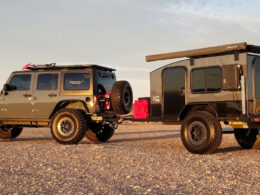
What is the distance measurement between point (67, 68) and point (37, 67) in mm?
1125

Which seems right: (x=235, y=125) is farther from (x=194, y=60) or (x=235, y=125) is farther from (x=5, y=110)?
(x=5, y=110)

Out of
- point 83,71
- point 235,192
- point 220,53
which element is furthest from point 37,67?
point 235,192

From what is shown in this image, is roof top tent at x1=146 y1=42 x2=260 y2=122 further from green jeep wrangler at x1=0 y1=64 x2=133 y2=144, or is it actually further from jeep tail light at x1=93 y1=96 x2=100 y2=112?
jeep tail light at x1=93 y1=96 x2=100 y2=112

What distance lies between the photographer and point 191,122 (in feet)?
29.8

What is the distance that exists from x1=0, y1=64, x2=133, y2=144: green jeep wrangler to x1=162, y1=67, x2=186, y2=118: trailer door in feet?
4.62

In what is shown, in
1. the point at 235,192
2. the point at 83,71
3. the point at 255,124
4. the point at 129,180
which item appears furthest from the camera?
the point at 83,71

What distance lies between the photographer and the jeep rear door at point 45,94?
37.0ft

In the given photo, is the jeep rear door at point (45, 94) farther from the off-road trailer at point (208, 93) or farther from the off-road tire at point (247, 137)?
the off-road tire at point (247, 137)

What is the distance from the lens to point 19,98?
11820mm

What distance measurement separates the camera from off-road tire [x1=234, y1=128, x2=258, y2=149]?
10.3 metres

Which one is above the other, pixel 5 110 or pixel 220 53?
pixel 220 53

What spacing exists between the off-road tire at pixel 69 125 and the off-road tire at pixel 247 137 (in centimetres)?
440

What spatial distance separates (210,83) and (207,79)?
0.13m

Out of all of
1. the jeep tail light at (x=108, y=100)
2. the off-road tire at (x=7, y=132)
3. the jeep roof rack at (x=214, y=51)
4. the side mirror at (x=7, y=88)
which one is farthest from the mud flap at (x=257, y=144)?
the off-road tire at (x=7, y=132)
